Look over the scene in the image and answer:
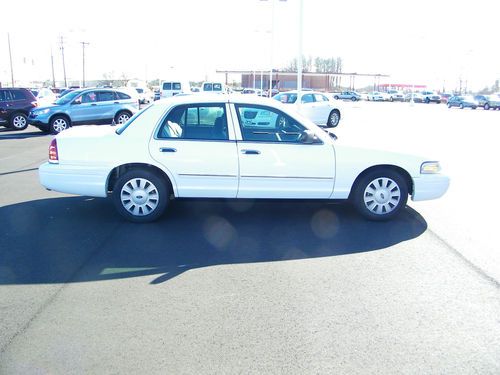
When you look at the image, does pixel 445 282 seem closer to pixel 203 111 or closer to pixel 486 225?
pixel 486 225

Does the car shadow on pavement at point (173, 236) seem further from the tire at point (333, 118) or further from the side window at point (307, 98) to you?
the tire at point (333, 118)

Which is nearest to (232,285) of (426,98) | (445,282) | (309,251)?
(309,251)

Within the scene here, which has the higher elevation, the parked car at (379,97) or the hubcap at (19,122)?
the parked car at (379,97)

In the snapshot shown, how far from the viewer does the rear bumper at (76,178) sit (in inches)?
217

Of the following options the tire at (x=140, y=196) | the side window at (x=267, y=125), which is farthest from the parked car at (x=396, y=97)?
the tire at (x=140, y=196)

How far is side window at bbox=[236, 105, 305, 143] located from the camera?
5.50m

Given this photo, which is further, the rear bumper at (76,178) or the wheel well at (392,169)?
the wheel well at (392,169)

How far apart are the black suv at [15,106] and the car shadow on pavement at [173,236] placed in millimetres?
12503

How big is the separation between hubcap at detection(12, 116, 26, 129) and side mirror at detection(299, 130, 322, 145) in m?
15.6

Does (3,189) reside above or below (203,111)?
below

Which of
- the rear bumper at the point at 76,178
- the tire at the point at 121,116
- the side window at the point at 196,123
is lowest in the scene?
the rear bumper at the point at 76,178

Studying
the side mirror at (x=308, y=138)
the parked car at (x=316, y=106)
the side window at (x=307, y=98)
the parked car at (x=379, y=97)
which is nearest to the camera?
the side mirror at (x=308, y=138)

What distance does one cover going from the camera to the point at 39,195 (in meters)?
6.91

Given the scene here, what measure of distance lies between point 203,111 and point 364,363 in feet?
12.6
